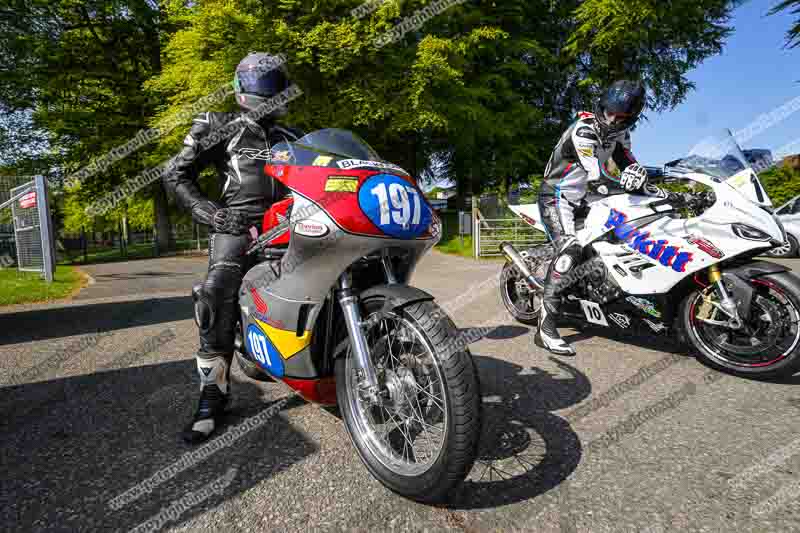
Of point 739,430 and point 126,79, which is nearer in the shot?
point 739,430

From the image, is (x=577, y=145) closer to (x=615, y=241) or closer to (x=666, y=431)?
(x=615, y=241)

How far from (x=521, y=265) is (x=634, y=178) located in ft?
4.44

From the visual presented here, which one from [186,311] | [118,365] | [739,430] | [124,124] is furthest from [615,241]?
[124,124]

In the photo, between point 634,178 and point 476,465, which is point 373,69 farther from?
point 476,465

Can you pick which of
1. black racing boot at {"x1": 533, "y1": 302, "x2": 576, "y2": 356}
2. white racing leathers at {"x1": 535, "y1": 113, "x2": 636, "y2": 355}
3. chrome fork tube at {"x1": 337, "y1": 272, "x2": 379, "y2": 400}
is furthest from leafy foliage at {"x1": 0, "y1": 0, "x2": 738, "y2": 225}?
chrome fork tube at {"x1": 337, "y1": 272, "x2": 379, "y2": 400}

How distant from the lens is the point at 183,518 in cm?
171

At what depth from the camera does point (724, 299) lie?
3.00 m

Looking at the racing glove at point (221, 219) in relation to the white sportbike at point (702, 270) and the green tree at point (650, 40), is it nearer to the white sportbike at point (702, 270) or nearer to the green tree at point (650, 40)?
the white sportbike at point (702, 270)

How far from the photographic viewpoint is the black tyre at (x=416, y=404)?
160 cm

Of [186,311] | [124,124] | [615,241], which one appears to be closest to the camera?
[615,241]

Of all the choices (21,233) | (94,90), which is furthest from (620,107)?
(94,90)

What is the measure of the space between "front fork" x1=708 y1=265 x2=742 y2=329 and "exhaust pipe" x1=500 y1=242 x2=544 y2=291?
4.30ft

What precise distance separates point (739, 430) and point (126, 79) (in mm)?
Result: 25291

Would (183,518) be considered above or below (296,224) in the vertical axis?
below
